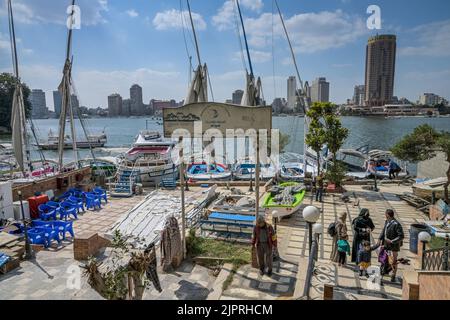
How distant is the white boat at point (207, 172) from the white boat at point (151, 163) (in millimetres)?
1621

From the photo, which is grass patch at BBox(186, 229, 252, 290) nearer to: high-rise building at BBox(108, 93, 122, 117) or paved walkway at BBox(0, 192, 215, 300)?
paved walkway at BBox(0, 192, 215, 300)

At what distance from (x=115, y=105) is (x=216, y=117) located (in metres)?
192

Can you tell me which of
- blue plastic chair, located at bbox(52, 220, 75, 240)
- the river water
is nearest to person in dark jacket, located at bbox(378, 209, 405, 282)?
blue plastic chair, located at bbox(52, 220, 75, 240)

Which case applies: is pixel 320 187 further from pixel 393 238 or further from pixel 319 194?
pixel 393 238

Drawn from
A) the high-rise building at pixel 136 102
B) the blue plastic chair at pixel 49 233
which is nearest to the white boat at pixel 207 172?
the blue plastic chair at pixel 49 233

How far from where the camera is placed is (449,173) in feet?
36.7

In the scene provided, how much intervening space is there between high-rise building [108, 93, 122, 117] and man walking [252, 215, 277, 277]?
188262 mm

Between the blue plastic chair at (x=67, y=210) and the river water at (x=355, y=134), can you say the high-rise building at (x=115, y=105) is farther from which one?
the blue plastic chair at (x=67, y=210)

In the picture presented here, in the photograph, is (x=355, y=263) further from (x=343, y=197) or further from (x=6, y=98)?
(x=6, y=98)

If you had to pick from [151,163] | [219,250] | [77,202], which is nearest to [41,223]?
[77,202]

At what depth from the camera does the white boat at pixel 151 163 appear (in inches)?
763

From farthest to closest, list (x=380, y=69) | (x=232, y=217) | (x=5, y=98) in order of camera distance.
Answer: (x=380, y=69), (x=5, y=98), (x=232, y=217)

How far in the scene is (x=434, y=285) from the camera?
→ 185 inches
